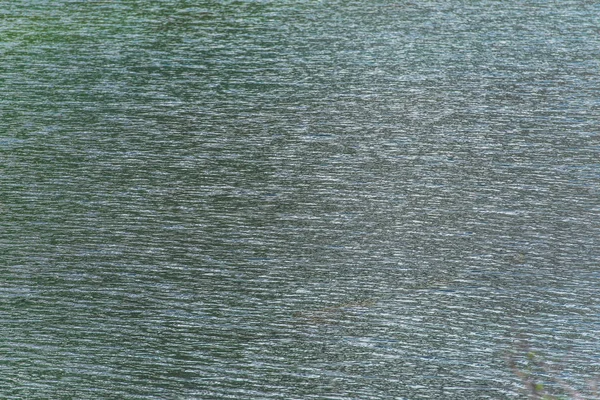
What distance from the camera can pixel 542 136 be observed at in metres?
11.0

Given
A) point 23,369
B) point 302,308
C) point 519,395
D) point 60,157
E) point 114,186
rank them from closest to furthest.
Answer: point 519,395, point 23,369, point 302,308, point 114,186, point 60,157

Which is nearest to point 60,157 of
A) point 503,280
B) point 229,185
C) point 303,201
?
point 229,185

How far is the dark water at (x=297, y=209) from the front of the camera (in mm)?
6680

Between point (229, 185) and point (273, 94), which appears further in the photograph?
point (273, 94)

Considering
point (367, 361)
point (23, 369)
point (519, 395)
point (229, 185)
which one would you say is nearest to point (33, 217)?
point (229, 185)

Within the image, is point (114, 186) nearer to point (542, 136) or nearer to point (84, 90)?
point (84, 90)

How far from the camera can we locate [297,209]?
923 centimetres

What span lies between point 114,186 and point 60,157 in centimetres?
106

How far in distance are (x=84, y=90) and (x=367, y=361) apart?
23.7ft

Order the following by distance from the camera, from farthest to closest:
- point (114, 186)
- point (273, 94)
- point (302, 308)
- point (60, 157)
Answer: point (273, 94) < point (60, 157) < point (114, 186) < point (302, 308)

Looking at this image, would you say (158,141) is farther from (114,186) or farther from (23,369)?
(23,369)

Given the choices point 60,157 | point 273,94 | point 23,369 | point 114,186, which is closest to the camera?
point 23,369

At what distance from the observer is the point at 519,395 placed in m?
6.13

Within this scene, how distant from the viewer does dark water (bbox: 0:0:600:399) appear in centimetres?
668
